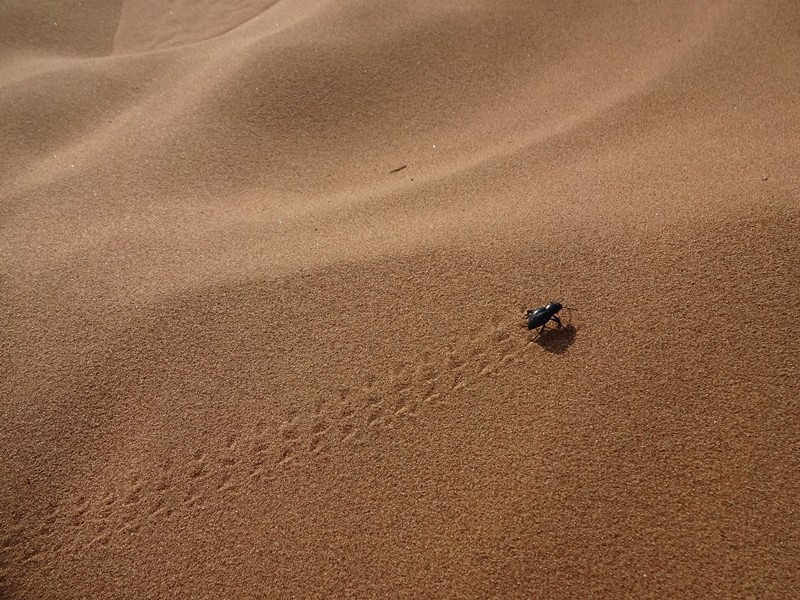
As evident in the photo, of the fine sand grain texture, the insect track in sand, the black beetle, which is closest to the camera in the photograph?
the fine sand grain texture

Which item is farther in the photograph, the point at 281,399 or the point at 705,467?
the point at 281,399

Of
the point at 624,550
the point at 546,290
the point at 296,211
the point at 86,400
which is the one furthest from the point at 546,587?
the point at 296,211

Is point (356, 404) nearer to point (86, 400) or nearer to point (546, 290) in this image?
point (546, 290)

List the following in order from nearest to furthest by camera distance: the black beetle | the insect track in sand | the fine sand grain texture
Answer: the fine sand grain texture → the insect track in sand → the black beetle

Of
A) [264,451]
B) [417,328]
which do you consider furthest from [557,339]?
[264,451]

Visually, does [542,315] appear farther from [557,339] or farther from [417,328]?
[417,328]
